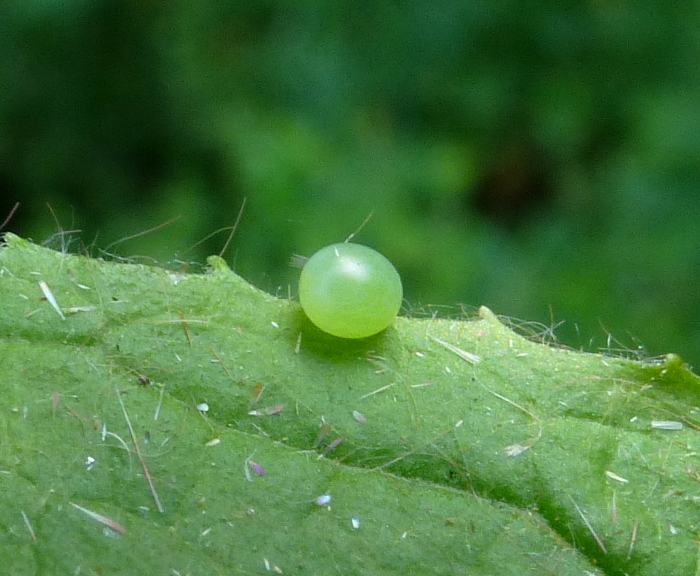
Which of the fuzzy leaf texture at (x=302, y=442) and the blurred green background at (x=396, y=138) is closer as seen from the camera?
the fuzzy leaf texture at (x=302, y=442)

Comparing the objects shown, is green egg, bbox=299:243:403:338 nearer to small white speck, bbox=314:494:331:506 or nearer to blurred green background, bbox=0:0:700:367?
small white speck, bbox=314:494:331:506

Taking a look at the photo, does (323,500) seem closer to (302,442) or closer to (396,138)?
(302,442)

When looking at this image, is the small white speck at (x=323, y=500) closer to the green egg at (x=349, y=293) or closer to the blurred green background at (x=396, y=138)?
the green egg at (x=349, y=293)

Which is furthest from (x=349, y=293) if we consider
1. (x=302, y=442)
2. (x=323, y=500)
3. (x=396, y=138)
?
(x=396, y=138)

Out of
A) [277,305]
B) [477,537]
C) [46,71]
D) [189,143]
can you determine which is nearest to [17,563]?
[277,305]

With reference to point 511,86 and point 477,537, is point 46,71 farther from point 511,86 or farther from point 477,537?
point 477,537

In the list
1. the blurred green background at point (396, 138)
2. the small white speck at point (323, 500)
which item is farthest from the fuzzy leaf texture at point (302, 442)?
the blurred green background at point (396, 138)

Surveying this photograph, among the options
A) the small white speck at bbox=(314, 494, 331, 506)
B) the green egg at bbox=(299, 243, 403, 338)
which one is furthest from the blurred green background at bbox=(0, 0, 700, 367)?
the small white speck at bbox=(314, 494, 331, 506)
